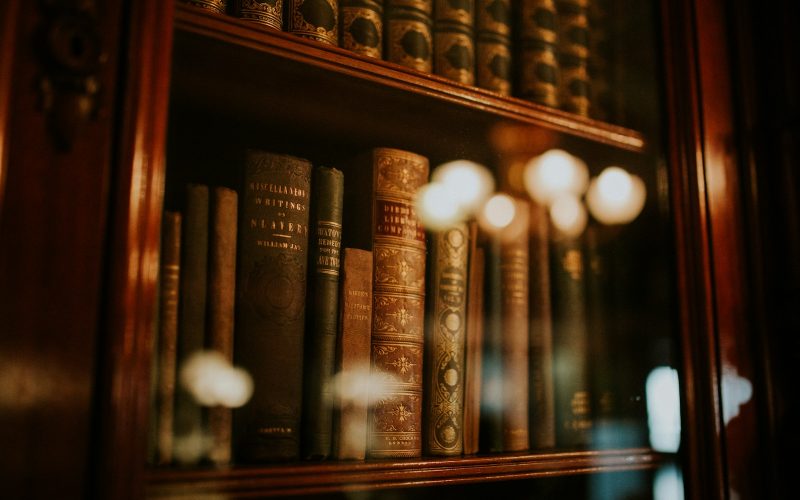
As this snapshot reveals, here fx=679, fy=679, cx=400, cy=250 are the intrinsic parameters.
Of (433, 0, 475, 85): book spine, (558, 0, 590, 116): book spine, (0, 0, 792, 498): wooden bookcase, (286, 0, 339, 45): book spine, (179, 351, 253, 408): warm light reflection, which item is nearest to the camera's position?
(0, 0, 792, 498): wooden bookcase

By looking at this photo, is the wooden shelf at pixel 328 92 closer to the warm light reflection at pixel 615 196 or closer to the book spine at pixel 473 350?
the warm light reflection at pixel 615 196

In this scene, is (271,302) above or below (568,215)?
below

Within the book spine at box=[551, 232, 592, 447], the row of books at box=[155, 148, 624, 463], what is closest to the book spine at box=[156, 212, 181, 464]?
the row of books at box=[155, 148, 624, 463]

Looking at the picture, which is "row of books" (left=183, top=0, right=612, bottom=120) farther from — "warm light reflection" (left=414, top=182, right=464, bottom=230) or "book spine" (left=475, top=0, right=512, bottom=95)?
"warm light reflection" (left=414, top=182, right=464, bottom=230)

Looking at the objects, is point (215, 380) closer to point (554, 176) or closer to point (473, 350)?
point (473, 350)

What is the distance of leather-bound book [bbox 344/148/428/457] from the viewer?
71 centimetres

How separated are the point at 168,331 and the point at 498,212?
44cm

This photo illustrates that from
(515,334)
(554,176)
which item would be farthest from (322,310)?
(554,176)

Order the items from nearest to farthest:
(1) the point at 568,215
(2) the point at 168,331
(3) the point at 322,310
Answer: (2) the point at 168,331 → (3) the point at 322,310 → (1) the point at 568,215

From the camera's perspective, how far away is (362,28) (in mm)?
740

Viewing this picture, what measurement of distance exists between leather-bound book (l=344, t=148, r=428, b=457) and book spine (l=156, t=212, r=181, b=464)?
0.19 meters

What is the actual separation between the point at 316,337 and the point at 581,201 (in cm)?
42

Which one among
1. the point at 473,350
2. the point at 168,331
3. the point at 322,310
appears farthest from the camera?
the point at 473,350

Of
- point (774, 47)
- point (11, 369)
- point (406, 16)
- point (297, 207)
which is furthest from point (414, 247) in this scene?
point (774, 47)
